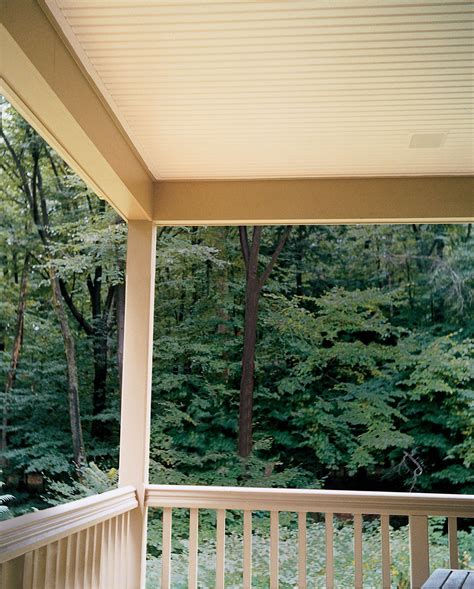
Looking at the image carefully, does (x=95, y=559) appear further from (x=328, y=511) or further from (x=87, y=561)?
(x=328, y=511)

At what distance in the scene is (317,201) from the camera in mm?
4465

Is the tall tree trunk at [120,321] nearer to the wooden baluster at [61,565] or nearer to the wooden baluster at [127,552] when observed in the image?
the wooden baluster at [127,552]

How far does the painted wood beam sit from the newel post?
17.8 inches

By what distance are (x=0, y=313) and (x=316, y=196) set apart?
5095 mm

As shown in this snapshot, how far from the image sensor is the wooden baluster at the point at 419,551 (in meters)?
3.99

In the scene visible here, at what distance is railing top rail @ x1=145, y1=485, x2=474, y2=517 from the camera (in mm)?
4043

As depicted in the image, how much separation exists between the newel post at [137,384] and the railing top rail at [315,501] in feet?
0.53

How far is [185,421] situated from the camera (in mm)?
8570

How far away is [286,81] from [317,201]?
4.55ft

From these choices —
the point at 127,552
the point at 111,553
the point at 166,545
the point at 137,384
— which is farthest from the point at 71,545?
the point at 137,384

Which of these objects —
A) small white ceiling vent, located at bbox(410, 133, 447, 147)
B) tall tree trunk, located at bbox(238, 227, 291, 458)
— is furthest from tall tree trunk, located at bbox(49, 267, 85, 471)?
small white ceiling vent, located at bbox(410, 133, 447, 147)

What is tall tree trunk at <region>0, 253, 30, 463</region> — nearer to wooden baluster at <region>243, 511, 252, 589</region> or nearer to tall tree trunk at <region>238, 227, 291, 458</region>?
tall tree trunk at <region>238, 227, 291, 458</region>

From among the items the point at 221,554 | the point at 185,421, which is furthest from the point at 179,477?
the point at 221,554

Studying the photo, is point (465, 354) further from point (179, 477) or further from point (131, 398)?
point (131, 398)
